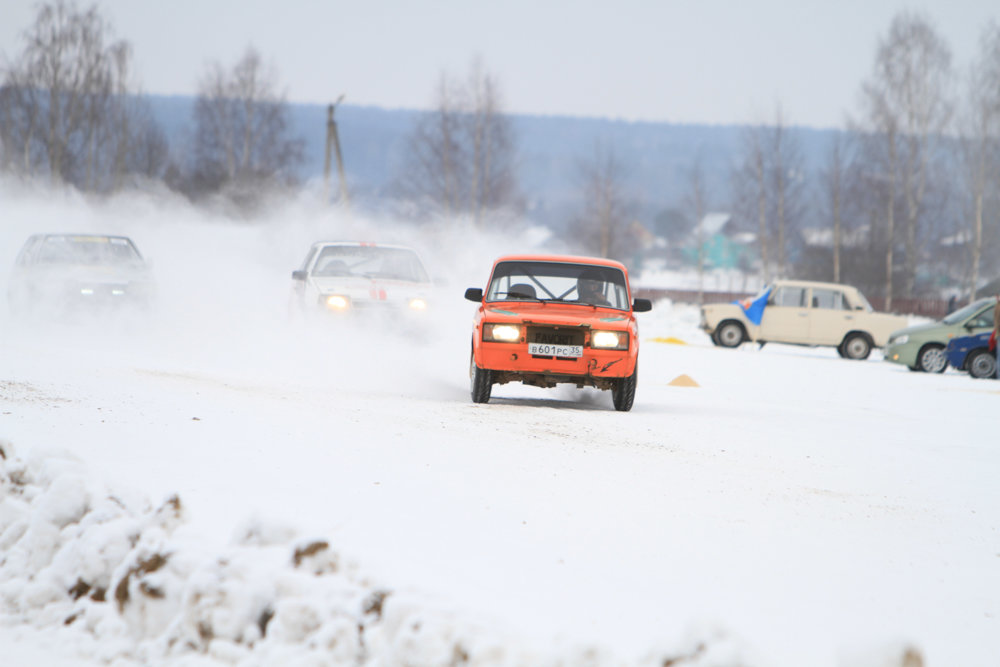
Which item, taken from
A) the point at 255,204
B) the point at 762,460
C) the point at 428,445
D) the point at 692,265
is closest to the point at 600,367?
the point at 762,460

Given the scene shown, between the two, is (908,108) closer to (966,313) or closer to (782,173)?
(782,173)

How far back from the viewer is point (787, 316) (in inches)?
913

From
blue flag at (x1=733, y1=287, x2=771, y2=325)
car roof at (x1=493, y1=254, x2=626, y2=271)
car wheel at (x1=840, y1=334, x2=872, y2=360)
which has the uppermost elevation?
car roof at (x1=493, y1=254, x2=626, y2=271)

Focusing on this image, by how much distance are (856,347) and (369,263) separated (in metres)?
13.3

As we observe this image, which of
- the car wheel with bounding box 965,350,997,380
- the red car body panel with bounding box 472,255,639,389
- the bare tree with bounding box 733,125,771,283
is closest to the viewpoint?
the red car body panel with bounding box 472,255,639,389

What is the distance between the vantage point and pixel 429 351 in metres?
14.0

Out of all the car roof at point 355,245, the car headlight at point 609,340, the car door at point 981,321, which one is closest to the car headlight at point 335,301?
the car roof at point 355,245

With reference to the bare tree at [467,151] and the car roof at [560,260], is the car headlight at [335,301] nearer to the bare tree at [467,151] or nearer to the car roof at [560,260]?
the car roof at [560,260]

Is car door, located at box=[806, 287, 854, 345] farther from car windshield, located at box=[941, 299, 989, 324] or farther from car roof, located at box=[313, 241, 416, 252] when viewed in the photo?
car roof, located at box=[313, 241, 416, 252]

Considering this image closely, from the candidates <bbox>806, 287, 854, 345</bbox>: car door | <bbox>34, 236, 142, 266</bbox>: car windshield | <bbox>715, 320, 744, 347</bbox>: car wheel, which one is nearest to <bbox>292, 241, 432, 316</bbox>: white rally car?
<bbox>34, 236, 142, 266</bbox>: car windshield

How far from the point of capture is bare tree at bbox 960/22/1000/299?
1676 inches

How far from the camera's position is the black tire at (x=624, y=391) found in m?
9.59

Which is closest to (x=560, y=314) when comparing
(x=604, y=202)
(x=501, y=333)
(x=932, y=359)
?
(x=501, y=333)

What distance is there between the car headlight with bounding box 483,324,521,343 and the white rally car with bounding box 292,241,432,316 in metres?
4.21
